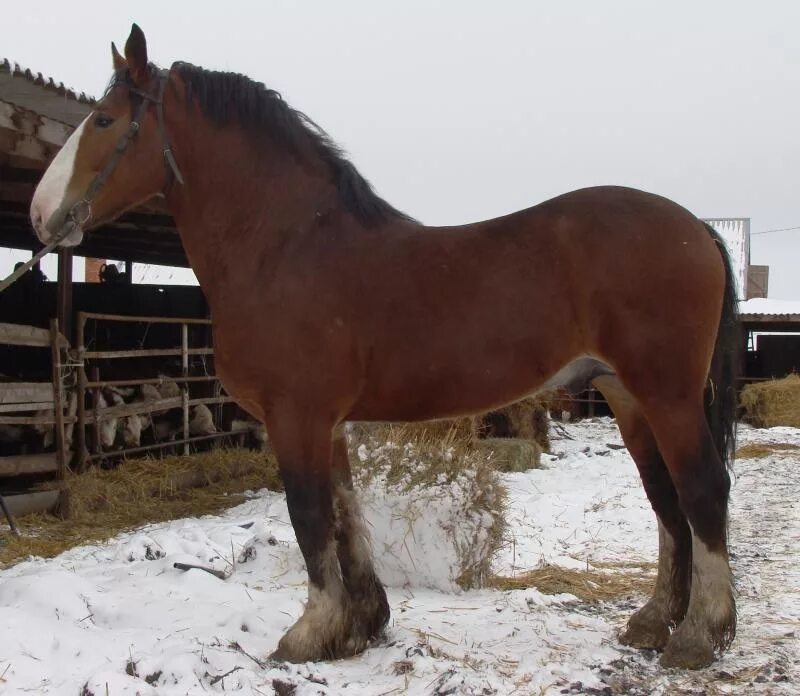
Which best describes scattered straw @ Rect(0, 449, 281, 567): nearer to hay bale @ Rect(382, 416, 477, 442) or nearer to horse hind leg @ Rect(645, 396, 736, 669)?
hay bale @ Rect(382, 416, 477, 442)

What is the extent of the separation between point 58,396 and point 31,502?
911 millimetres

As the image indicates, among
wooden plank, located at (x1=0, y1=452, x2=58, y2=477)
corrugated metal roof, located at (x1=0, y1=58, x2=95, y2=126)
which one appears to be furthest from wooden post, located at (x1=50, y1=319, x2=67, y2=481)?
corrugated metal roof, located at (x1=0, y1=58, x2=95, y2=126)

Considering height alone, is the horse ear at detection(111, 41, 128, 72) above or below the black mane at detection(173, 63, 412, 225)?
above

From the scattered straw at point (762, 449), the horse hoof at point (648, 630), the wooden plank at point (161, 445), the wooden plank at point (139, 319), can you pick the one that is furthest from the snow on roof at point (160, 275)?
the horse hoof at point (648, 630)

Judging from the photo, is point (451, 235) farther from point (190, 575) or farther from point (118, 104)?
point (190, 575)

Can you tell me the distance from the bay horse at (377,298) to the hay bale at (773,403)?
12048mm

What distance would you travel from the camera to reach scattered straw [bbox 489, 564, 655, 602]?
3869 millimetres

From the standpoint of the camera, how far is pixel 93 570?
4.24 metres

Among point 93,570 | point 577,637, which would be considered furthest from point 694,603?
point 93,570

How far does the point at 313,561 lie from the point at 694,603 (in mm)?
1479

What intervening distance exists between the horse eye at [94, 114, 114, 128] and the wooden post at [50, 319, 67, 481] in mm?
3751

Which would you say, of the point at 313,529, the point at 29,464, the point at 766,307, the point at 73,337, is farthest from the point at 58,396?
the point at 766,307

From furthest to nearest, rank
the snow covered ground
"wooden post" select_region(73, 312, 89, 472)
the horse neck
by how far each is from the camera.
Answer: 1. "wooden post" select_region(73, 312, 89, 472)
2. the horse neck
3. the snow covered ground

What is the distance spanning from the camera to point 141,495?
261 inches
